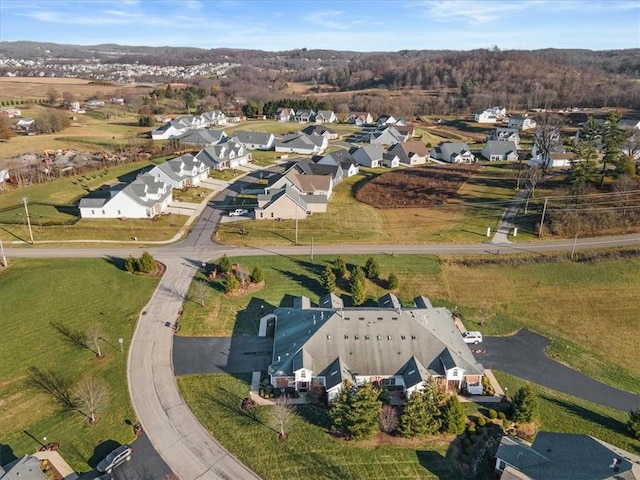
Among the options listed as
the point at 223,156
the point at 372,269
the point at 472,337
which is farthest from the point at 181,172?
the point at 472,337

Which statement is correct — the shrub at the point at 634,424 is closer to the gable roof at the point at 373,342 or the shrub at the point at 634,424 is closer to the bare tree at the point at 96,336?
the gable roof at the point at 373,342

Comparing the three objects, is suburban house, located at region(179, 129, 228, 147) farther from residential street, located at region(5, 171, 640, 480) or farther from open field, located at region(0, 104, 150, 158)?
residential street, located at region(5, 171, 640, 480)

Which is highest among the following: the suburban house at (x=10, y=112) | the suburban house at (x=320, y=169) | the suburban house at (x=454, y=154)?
the suburban house at (x=10, y=112)

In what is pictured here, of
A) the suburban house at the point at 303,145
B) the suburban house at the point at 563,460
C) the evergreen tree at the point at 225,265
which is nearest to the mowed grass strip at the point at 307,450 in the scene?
the suburban house at the point at 563,460

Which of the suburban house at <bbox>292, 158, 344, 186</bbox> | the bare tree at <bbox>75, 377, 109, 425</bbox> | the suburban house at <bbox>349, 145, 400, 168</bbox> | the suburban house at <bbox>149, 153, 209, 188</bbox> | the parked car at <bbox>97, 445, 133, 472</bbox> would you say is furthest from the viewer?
the suburban house at <bbox>349, 145, 400, 168</bbox>

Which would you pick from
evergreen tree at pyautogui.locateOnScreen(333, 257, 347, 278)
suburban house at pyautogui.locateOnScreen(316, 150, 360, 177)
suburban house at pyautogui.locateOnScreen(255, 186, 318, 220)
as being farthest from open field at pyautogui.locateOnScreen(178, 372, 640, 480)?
suburban house at pyautogui.locateOnScreen(316, 150, 360, 177)

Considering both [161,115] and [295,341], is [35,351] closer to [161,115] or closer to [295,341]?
[295,341]

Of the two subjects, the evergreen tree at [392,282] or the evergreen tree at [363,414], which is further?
the evergreen tree at [392,282]
